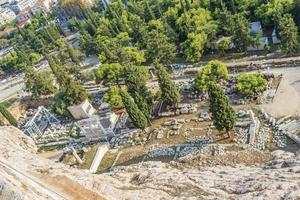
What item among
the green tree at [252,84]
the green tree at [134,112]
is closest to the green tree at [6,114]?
the green tree at [134,112]

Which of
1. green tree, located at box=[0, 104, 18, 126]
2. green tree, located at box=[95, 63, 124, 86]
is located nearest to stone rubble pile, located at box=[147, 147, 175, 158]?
green tree, located at box=[95, 63, 124, 86]

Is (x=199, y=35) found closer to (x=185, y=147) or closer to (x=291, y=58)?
(x=291, y=58)

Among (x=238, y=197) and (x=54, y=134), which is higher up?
(x=238, y=197)

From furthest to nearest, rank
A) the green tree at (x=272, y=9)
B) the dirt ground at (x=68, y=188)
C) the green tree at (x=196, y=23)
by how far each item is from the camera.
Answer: the green tree at (x=196, y=23) → the green tree at (x=272, y=9) → the dirt ground at (x=68, y=188)

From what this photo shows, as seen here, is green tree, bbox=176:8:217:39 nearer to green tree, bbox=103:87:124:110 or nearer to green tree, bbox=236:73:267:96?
green tree, bbox=236:73:267:96

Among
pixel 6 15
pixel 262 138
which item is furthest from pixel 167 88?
pixel 6 15

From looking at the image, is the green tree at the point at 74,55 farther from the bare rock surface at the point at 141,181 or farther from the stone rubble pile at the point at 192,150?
the bare rock surface at the point at 141,181

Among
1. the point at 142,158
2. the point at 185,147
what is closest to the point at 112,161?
the point at 142,158
